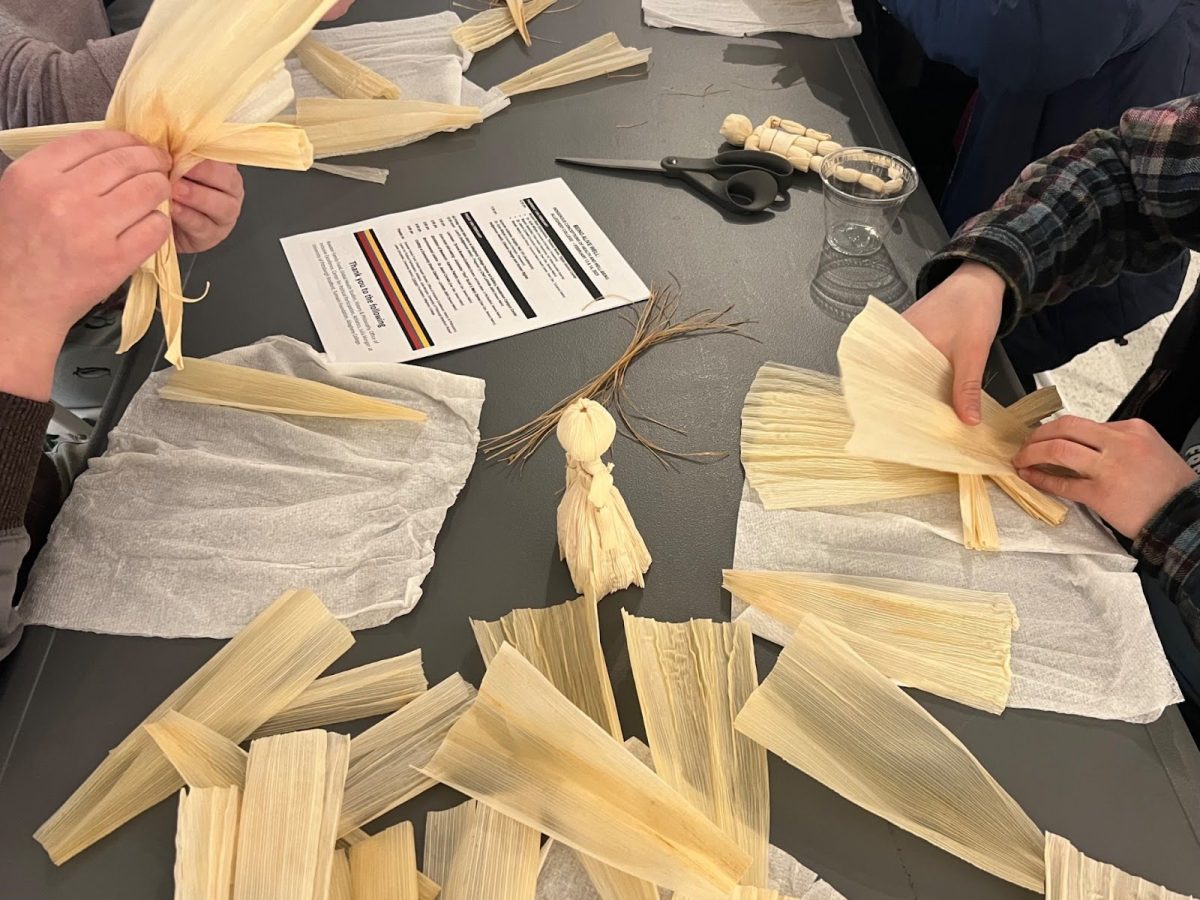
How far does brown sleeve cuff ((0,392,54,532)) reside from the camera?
70 centimetres

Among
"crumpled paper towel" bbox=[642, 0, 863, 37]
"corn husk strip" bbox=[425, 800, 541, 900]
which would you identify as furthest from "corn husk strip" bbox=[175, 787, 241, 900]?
"crumpled paper towel" bbox=[642, 0, 863, 37]

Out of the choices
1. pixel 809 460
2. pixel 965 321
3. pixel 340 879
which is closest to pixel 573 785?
pixel 340 879

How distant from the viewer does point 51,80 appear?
108cm

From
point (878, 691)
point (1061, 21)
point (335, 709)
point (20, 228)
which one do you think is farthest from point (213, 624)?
point (1061, 21)

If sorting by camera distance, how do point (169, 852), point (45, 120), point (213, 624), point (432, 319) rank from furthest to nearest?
point (45, 120)
point (432, 319)
point (213, 624)
point (169, 852)

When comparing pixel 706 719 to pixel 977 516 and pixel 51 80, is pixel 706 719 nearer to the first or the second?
pixel 977 516

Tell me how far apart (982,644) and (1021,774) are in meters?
0.10

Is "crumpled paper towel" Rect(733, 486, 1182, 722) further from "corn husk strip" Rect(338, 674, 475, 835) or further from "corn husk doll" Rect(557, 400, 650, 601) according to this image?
"corn husk strip" Rect(338, 674, 475, 835)

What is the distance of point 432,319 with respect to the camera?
38.9 inches

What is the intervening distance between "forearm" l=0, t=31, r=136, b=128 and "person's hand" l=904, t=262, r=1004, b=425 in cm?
102

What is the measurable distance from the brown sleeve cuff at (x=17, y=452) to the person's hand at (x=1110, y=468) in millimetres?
869

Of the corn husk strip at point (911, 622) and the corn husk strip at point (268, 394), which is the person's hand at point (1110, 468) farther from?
the corn husk strip at point (268, 394)

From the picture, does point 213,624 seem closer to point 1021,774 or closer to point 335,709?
point 335,709

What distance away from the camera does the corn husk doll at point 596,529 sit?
A: 677 millimetres
